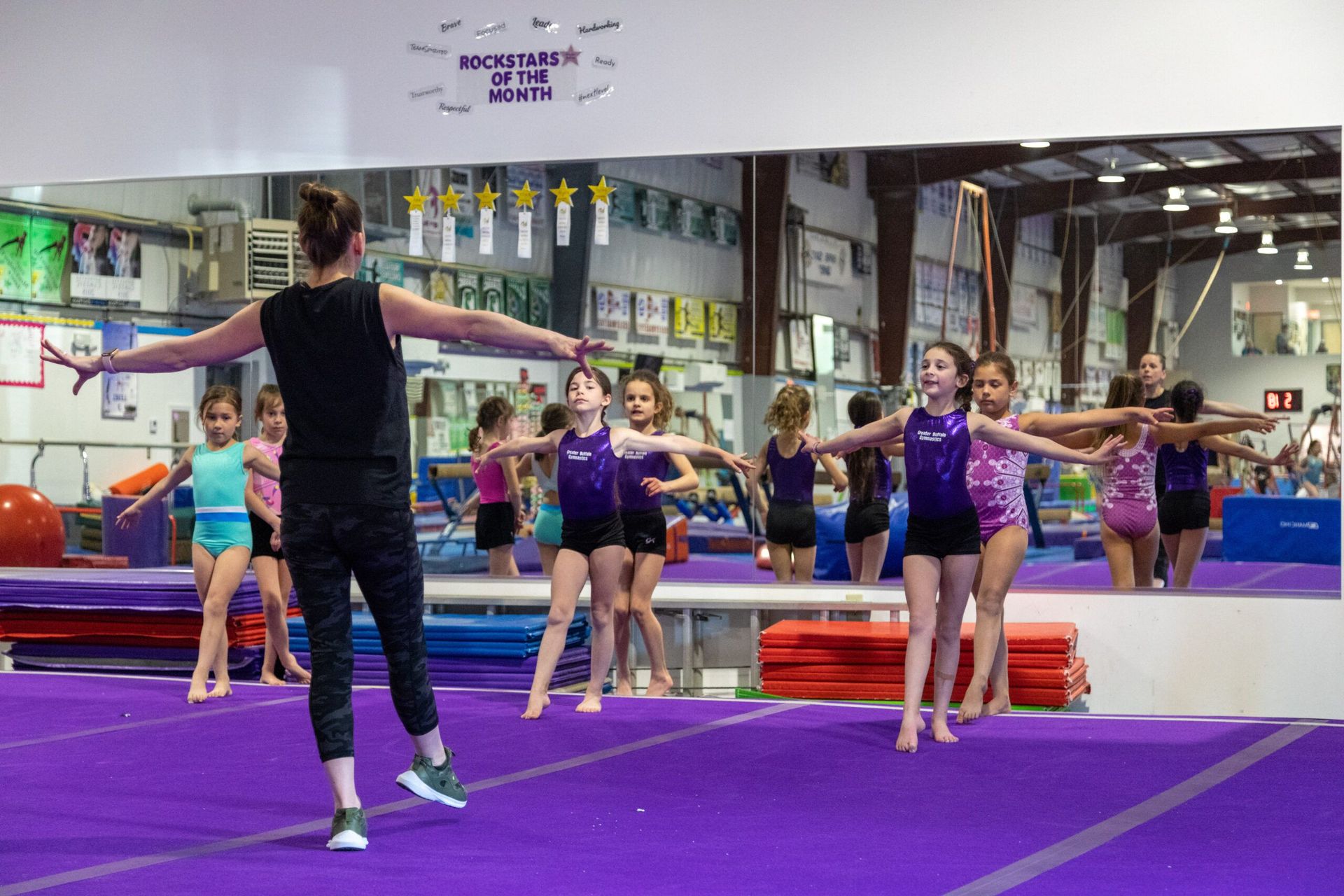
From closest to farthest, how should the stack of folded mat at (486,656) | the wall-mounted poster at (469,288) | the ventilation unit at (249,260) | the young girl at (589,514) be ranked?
1. the young girl at (589,514)
2. the stack of folded mat at (486,656)
3. the wall-mounted poster at (469,288)
4. the ventilation unit at (249,260)

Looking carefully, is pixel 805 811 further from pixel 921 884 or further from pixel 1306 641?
pixel 1306 641

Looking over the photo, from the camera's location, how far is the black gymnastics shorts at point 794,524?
26.6 ft

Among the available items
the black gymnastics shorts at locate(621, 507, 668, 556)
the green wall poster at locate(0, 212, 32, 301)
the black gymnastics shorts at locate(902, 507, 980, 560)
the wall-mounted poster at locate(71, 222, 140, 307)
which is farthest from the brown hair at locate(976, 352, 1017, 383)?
the green wall poster at locate(0, 212, 32, 301)

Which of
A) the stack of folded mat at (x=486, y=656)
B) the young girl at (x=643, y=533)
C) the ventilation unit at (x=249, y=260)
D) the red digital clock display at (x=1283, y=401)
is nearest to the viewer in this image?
the young girl at (x=643, y=533)

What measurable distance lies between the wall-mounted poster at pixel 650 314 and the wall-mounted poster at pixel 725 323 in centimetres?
30

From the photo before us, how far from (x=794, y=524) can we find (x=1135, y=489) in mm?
1848

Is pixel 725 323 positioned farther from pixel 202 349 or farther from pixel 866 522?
pixel 202 349

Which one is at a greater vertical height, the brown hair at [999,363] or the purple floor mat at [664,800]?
the brown hair at [999,363]

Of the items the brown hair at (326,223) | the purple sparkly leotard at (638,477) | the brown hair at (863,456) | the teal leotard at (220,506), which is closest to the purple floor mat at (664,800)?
the teal leotard at (220,506)

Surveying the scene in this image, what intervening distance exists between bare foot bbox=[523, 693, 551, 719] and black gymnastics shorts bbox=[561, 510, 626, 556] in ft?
2.16

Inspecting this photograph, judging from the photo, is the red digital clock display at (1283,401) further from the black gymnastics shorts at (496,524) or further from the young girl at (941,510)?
the black gymnastics shorts at (496,524)

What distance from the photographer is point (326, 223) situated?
154 inches

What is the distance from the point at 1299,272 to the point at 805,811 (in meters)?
4.56

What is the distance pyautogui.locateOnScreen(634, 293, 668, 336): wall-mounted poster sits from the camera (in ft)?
27.5
